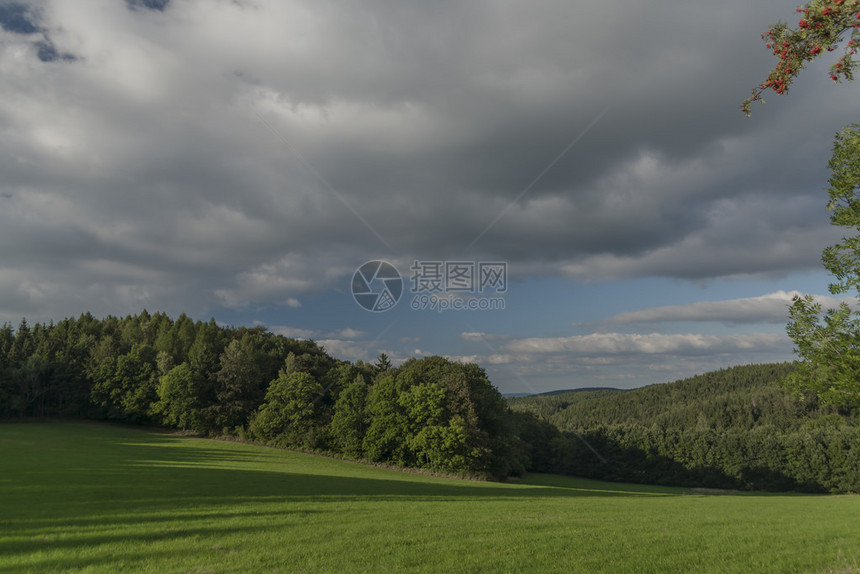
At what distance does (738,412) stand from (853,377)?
172m

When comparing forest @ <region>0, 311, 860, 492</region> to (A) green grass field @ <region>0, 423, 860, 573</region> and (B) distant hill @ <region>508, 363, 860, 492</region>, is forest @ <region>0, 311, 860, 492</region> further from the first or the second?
(A) green grass field @ <region>0, 423, 860, 573</region>

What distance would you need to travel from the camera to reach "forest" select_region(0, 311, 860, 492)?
204ft

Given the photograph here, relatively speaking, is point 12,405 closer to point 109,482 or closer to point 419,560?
point 109,482

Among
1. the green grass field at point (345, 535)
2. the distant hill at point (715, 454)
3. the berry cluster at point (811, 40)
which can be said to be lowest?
the distant hill at point (715, 454)

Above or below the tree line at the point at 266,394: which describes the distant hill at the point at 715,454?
below

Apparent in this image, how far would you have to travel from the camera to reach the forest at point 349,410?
62.2m

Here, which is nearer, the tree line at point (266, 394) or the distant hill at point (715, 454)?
the tree line at point (266, 394)

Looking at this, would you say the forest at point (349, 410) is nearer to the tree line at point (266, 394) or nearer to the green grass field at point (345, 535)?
the tree line at point (266, 394)

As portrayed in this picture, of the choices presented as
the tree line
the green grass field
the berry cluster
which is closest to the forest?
the tree line

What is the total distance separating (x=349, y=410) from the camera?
6638 cm

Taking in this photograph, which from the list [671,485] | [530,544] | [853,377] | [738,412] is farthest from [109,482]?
[738,412]

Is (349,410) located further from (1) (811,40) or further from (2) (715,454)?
(2) (715,454)

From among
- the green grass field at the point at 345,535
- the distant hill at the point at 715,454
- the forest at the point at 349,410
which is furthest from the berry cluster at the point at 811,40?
the distant hill at the point at 715,454

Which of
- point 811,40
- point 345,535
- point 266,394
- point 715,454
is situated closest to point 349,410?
point 266,394
